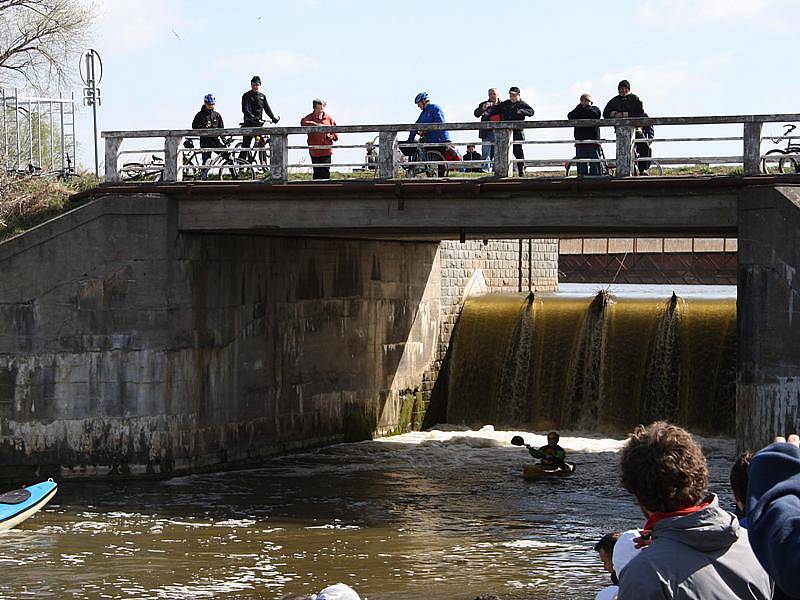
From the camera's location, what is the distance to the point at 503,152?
20734 mm

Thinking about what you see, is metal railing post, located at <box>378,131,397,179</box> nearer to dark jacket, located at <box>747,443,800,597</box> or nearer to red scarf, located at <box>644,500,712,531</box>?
red scarf, located at <box>644,500,712,531</box>

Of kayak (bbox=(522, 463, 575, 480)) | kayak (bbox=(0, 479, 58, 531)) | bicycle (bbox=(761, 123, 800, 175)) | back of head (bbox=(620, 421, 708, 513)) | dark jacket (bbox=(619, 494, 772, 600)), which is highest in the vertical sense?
bicycle (bbox=(761, 123, 800, 175))

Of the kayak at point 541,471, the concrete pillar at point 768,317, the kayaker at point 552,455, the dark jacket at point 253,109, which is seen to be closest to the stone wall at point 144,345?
the dark jacket at point 253,109

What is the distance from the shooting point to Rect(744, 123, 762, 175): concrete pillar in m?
19.1

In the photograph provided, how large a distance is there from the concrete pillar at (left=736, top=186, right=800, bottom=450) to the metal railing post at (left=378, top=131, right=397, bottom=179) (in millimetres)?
5636

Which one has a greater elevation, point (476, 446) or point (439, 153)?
point (439, 153)

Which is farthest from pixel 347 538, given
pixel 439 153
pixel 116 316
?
pixel 439 153

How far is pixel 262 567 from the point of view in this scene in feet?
52.2

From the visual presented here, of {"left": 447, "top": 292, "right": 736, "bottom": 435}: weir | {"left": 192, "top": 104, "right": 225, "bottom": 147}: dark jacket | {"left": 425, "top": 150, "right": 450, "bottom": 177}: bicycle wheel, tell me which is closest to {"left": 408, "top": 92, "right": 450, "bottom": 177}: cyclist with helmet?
{"left": 425, "top": 150, "right": 450, "bottom": 177}: bicycle wheel

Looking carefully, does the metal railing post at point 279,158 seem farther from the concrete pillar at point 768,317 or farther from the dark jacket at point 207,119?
the concrete pillar at point 768,317

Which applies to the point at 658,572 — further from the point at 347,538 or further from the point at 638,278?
the point at 638,278

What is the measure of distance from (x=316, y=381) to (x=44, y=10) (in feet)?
34.5

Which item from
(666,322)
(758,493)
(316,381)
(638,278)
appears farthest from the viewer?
(638,278)

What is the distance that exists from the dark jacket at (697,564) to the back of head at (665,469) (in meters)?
0.06
